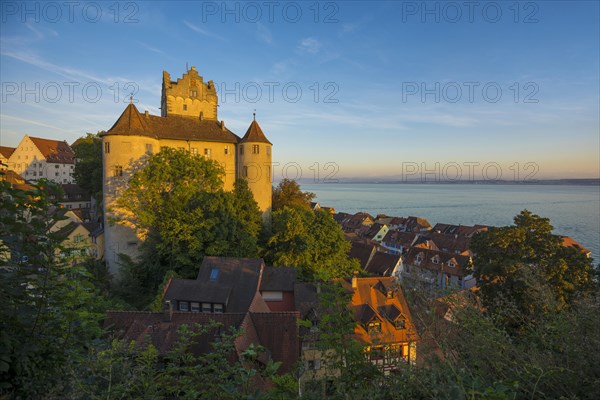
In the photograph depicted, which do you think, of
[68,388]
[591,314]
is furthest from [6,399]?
[591,314]

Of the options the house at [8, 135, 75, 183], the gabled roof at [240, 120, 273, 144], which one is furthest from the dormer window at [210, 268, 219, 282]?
the house at [8, 135, 75, 183]

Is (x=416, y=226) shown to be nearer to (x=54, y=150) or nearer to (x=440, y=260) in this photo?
(x=440, y=260)

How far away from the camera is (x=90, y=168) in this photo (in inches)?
1358

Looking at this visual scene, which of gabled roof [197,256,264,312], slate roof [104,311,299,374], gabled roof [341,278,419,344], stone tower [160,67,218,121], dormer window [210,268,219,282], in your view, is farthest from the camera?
stone tower [160,67,218,121]

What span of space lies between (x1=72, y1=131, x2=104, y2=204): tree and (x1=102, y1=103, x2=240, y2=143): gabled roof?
24.2 feet

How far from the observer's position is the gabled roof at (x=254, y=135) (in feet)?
102

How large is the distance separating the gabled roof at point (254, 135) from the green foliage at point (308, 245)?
7675mm

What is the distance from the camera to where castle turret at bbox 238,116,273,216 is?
31.0m

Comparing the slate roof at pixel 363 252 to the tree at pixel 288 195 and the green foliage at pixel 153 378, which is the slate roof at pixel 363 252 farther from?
the green foliage at pixel 153 378

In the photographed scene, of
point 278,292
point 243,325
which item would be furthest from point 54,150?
point 243,325

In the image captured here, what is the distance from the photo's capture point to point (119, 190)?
26141 millimetres

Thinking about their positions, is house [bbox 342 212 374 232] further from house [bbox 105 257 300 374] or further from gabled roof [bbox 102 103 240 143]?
house [bbox 105 257 300 374]

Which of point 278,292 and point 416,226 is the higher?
point 278,292

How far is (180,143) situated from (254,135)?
671 centimetres
